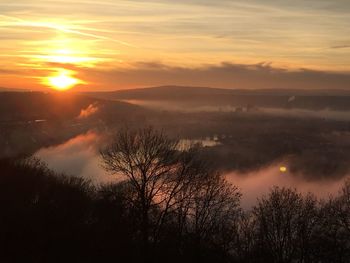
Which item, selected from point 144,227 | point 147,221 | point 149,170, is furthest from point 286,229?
point 144,227

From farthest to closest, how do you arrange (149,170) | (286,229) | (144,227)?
(286,229)
(149,170)
(144,227)

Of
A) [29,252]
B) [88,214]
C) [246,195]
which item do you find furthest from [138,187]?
[246,195]

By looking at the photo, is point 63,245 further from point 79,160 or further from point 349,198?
point 79,160

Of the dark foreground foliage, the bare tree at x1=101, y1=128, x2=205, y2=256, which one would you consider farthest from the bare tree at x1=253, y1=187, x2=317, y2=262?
the bare tree at x1=101, y1=128, x2=205, y2=256

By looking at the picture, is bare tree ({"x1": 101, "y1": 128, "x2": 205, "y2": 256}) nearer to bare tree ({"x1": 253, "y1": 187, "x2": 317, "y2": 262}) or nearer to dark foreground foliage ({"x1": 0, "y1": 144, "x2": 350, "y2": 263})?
dark foreground foliage ({"x1": 0, "y1": 144, "x2": 350, "y2": 263})

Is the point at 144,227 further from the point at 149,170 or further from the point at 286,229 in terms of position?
the point at 286,229
